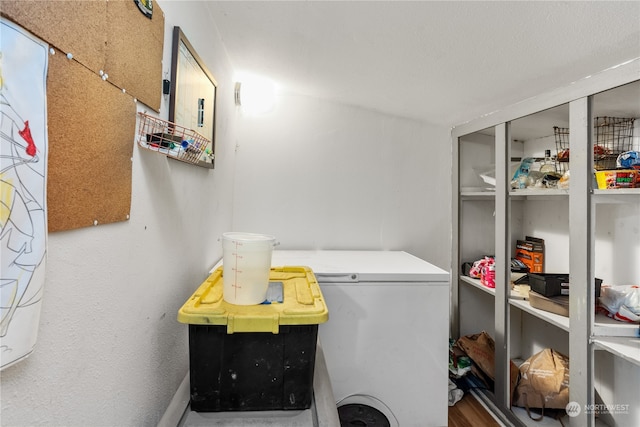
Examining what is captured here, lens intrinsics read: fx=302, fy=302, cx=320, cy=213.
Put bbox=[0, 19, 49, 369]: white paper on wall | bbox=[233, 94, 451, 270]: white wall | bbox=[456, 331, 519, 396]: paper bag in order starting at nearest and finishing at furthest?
bbox=[0, 19, 49, 369]: white paper on wall, bbox=[456, 331, 519, 396]: paper bag, bbox=[233, 94, 451, 270]: white wall

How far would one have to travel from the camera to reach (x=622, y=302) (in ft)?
4.37

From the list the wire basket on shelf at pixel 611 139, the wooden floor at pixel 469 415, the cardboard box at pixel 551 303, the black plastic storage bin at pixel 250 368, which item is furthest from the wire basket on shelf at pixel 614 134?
the black plastic storage bin at pixel 250 368

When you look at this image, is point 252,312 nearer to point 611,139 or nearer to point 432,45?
point 432,45

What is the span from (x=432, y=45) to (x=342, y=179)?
1008 mm

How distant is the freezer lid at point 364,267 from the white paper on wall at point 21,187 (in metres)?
1.01

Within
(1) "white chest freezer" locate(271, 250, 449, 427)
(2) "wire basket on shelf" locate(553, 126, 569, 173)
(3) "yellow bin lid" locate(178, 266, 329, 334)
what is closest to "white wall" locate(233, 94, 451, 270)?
(2) "wire basket on shelf" locate(553, 126, 569, 173)

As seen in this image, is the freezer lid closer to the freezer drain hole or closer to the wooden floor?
the freezer drain hole

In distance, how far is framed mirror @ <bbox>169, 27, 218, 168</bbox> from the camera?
918 mm

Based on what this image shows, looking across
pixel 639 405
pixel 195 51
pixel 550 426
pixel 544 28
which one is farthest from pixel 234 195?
pixel 639 405

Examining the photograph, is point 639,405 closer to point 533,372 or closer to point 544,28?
point 533,372

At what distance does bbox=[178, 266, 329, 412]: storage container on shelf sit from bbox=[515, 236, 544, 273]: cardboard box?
5.92ft

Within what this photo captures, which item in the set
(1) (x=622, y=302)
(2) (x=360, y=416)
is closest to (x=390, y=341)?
(2) (x=360, y=416)

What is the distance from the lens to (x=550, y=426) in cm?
152

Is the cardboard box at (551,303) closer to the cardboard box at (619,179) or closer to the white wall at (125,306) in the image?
the cardboard box at (619,179)
